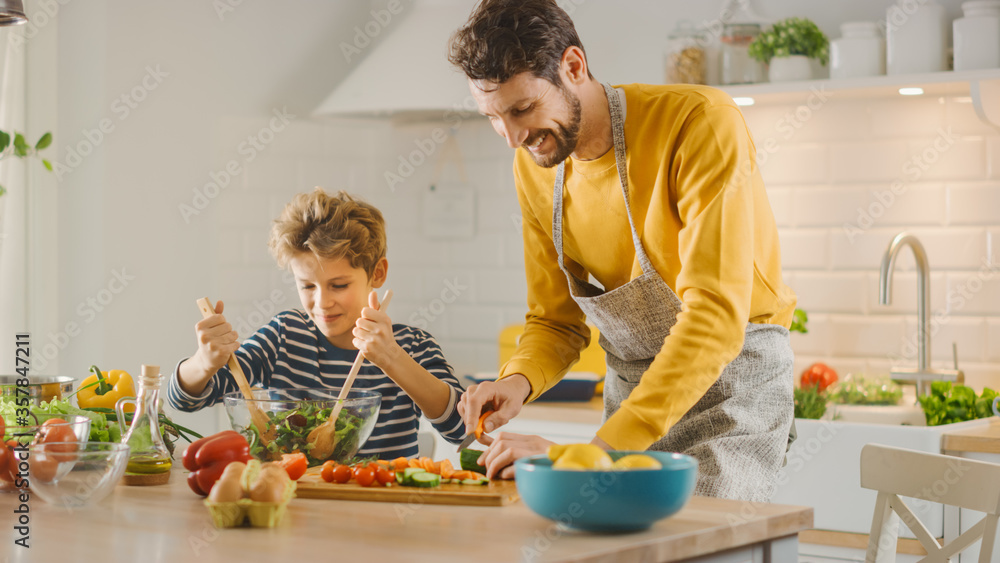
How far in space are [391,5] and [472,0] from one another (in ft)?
1.96

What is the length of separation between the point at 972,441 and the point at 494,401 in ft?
4.33

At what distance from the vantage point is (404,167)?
3.89 meters

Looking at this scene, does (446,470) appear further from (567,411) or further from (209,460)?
(567,411)

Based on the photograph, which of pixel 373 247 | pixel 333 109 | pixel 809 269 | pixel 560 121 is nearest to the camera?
pixel 560 121

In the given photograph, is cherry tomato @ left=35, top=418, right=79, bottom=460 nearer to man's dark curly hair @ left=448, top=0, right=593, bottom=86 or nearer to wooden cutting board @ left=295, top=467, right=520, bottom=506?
wooden cutting board @ left=295, top=467, right=520, bottom=506

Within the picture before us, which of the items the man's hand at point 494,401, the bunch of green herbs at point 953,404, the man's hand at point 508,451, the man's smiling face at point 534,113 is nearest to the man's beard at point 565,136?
the man's smiling face at point 534,113

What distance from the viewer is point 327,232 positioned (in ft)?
6.84

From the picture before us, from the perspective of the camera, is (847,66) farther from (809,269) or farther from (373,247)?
(373,247)

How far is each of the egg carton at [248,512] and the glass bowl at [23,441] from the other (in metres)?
0.30

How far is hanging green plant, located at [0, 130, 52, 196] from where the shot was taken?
2.72 meters

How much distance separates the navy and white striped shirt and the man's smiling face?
584 mm

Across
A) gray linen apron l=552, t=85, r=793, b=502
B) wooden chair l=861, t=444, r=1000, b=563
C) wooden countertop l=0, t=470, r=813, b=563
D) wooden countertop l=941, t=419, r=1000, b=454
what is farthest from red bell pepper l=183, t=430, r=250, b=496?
wooden countertop l=941, t=419, r=1000, b=454

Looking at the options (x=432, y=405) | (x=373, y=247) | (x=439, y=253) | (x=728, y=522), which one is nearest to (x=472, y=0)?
(x=439, y=253)

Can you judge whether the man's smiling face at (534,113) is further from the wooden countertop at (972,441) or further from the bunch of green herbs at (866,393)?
the bunch of green herbs at (866,393)
